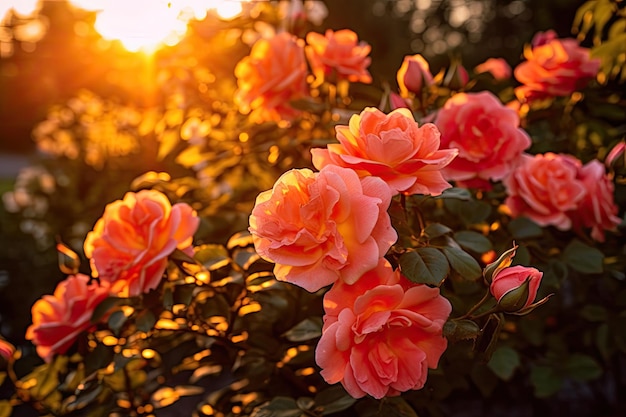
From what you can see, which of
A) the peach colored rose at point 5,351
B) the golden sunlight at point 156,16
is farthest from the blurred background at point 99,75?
the peach colored rose at point 5,351

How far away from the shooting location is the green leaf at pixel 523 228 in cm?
135

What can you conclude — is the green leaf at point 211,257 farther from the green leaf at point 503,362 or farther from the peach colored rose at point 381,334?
the green leaf at point 503,362

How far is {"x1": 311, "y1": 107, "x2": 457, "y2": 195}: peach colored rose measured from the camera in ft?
3.07

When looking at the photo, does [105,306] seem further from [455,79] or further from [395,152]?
[455,79]

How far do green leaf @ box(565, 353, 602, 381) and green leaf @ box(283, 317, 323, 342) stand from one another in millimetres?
725

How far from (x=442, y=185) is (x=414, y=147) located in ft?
0.23

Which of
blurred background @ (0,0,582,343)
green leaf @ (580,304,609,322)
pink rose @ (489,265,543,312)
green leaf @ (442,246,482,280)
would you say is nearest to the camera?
pink rose @ (489,265,543,312)

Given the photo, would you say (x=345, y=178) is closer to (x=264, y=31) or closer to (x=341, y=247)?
(x=341, y=247)

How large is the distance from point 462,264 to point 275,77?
735 mm

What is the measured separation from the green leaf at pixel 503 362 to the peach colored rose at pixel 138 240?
64cm

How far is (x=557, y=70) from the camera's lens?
5.44 feet

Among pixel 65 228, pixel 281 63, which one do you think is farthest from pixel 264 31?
pixel 65 228

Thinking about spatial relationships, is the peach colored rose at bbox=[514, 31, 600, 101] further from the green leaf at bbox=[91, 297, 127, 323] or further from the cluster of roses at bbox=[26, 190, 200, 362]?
the green leaf at bbox=[91, 297, 127, 323]

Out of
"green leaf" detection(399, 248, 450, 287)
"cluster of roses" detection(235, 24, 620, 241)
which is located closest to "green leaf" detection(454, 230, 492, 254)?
"cluster of roses" detection(235, 24, 620, 241)
